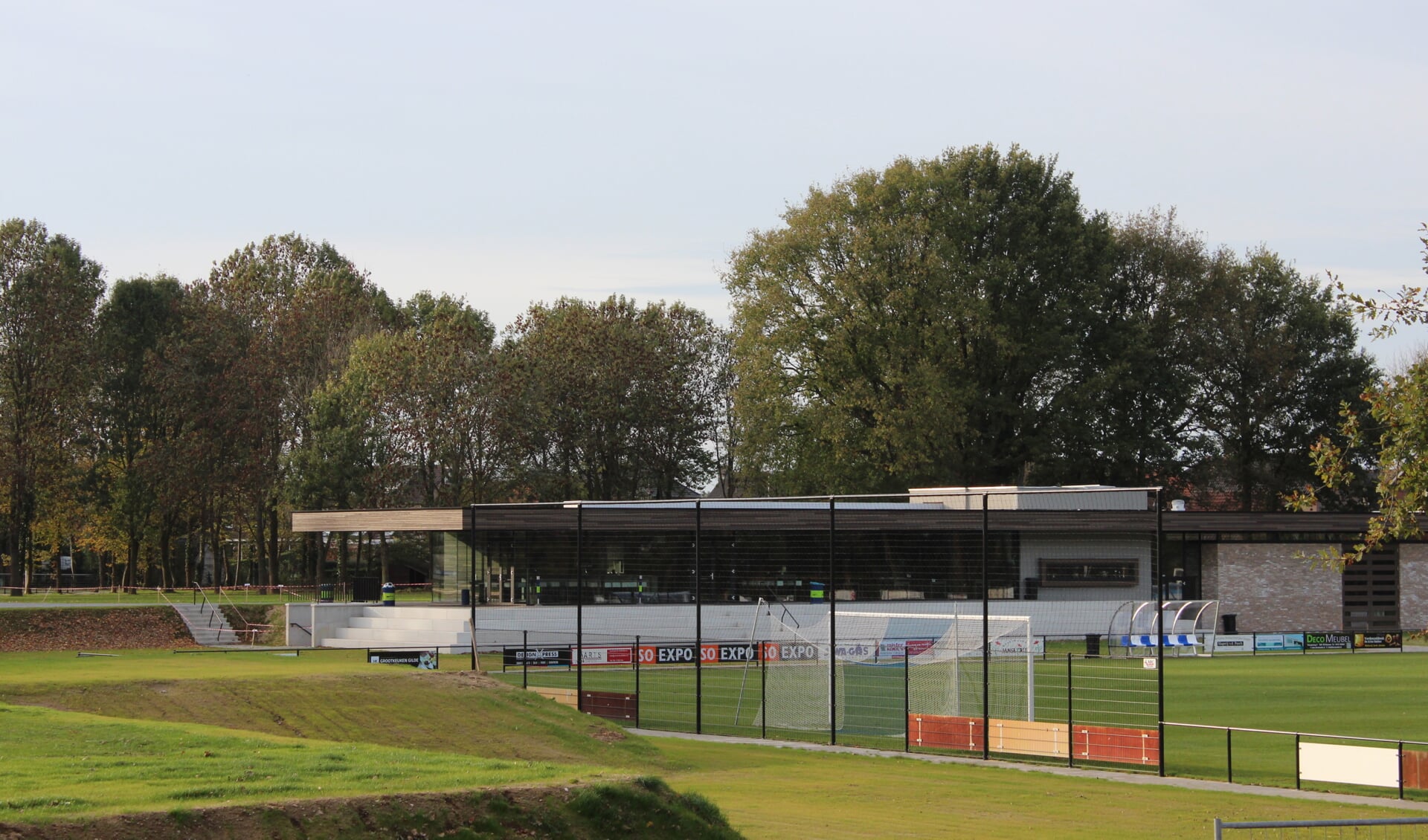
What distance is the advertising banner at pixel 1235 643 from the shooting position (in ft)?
179

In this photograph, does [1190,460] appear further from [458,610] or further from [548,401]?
[458,610]

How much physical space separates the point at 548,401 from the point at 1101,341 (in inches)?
1121

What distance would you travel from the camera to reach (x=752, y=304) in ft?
232

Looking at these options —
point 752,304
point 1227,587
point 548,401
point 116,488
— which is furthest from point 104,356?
point 1227,587

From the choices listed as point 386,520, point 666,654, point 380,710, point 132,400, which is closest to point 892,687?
point 666,654

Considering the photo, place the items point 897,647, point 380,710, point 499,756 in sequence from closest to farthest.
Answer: point 499,756, point 380,710, point 897,647

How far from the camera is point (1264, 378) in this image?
72875 mm

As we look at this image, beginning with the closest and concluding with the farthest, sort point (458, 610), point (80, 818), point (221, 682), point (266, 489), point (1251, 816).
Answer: point (80, 818)
point (1251, 816)
point (221, 682)
point (458, 610)
point (266, 489)

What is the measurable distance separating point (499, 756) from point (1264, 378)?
60.4 m

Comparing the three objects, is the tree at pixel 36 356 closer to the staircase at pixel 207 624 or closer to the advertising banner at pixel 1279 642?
the staircase at pixel 207 624

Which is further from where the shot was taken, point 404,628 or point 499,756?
point 404,628

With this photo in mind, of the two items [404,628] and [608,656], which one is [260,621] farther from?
[608,656]

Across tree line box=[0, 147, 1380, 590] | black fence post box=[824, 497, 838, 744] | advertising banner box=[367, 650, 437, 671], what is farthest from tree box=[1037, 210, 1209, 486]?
black fence post box=[824, 497, 838, 744]

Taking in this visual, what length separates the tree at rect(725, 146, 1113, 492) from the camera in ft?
217
